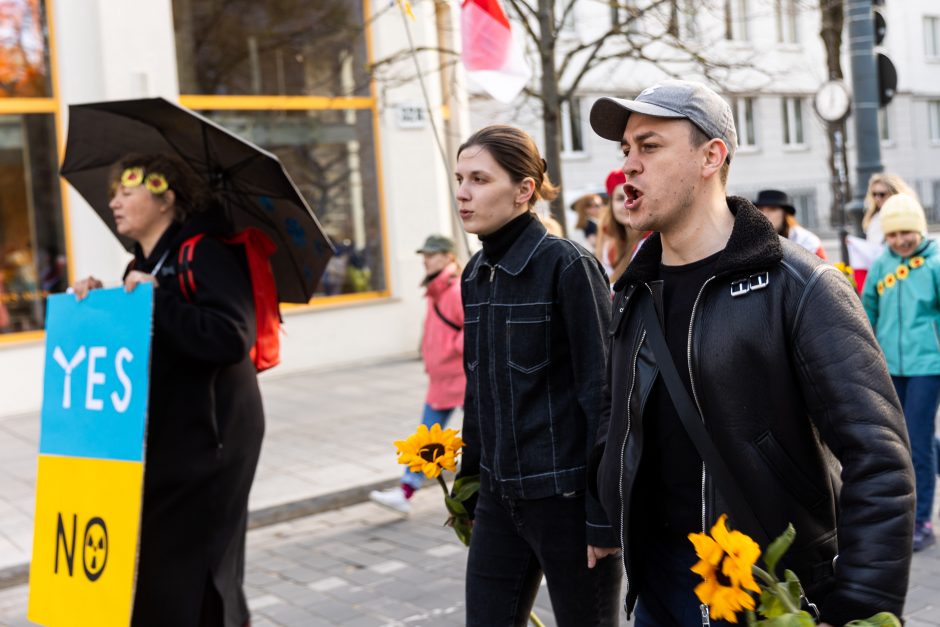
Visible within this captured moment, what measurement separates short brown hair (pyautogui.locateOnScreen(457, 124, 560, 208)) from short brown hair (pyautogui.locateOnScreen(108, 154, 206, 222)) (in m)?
1.12

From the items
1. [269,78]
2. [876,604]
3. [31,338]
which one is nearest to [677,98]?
[876,604]

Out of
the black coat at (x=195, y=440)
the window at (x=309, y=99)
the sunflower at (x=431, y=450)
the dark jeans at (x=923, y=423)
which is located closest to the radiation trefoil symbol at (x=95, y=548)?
the black coat at (x=195, y=440)

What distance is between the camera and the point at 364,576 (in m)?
5.65

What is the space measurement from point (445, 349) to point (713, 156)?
4.79 metres

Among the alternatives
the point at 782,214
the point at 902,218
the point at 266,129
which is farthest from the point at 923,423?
the point at 266,129

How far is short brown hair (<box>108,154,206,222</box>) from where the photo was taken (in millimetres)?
3863

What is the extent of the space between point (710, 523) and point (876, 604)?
0.38 metres

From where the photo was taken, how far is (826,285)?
2.13 metres

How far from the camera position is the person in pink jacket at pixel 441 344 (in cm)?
698

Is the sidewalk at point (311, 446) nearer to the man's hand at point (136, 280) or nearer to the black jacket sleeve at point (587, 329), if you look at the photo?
the man's hand at point (136, 280)

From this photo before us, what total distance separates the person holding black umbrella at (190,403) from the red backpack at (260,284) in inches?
1.0

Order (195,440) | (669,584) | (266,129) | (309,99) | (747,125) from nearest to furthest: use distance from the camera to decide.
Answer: (669,584) → (195,440) → (266,129) → (309,99) → (747,125)

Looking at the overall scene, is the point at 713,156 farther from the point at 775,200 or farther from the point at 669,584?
the point at 775,200

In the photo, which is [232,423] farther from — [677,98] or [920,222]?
[920,222]
